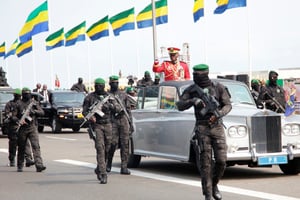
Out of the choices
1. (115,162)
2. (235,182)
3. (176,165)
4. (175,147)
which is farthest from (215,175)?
(115,162)

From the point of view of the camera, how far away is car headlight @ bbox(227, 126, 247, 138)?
41.9ft

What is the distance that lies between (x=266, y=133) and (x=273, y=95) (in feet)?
13.9

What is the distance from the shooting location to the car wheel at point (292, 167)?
13508mm

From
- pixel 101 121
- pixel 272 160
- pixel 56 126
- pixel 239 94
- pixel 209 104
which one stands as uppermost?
pixel 209 104

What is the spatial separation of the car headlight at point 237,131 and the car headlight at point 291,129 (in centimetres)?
76

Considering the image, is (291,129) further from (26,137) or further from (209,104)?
(26,137)

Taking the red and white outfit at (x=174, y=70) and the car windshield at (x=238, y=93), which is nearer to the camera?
the car windshield at (x=238, y=93)

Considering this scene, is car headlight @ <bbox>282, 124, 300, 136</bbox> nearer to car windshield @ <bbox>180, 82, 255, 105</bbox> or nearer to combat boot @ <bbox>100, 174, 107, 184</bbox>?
car windshield @ <bbox>180, 82, 255, 105</bbox>

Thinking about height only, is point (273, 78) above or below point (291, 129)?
above

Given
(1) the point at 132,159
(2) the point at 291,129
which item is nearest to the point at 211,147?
(2) the point at 291,129

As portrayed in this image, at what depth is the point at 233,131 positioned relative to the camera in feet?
42.0

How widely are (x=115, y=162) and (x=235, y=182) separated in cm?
523

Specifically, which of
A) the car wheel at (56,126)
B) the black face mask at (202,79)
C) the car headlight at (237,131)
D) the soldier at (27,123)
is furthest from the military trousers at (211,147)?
the car wheel at (56,126)

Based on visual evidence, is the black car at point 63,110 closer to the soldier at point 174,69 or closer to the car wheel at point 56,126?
the car wheel at point 56,126
